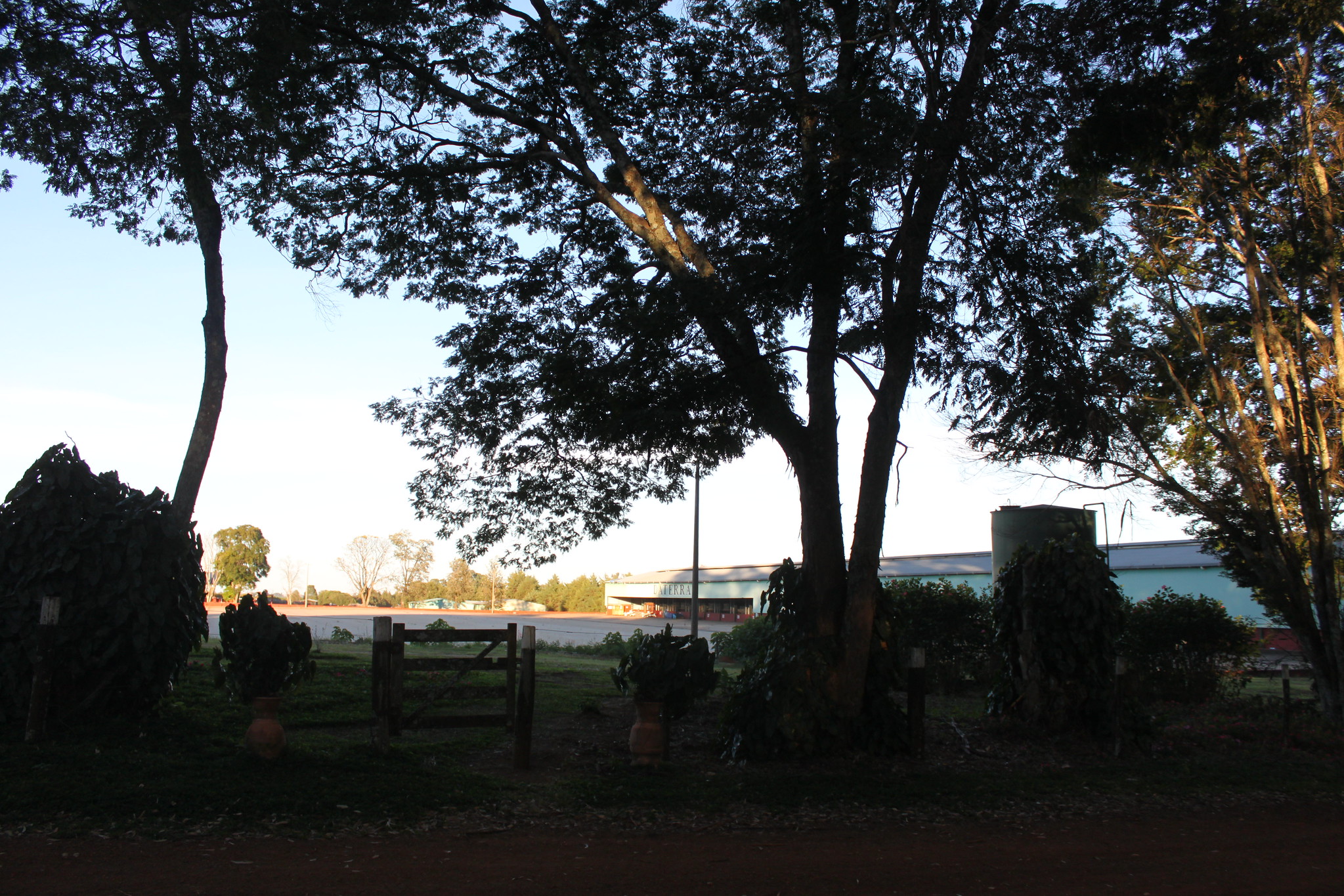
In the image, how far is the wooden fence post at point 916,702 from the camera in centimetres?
915

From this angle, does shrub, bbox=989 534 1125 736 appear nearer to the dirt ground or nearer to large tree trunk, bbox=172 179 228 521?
the dirt ground

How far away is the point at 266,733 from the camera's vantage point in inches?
293

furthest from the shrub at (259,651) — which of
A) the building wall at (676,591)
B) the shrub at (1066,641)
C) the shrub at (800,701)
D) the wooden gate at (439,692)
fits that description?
the building wall at (676,591)

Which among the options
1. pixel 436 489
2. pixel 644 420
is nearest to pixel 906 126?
pixel 644 420

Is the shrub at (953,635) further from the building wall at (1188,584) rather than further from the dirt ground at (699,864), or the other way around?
Result: the building wall at (1188,584)

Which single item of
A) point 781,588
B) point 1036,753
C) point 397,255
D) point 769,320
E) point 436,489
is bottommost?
point 1036,753

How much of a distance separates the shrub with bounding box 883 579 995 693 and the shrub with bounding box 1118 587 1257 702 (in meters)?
2.30

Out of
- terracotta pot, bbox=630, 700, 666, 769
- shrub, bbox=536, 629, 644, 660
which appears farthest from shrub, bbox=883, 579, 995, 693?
shrub, bbox=536, 629, 644, 660

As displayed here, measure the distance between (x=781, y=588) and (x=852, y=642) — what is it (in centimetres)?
112

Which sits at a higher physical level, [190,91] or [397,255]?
[190,91]

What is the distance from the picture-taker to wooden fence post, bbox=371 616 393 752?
7.99 meters

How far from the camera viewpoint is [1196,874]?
5.84 meters

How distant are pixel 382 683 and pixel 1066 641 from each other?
7.69 metres

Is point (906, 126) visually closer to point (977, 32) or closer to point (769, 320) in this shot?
point (977, 32)
